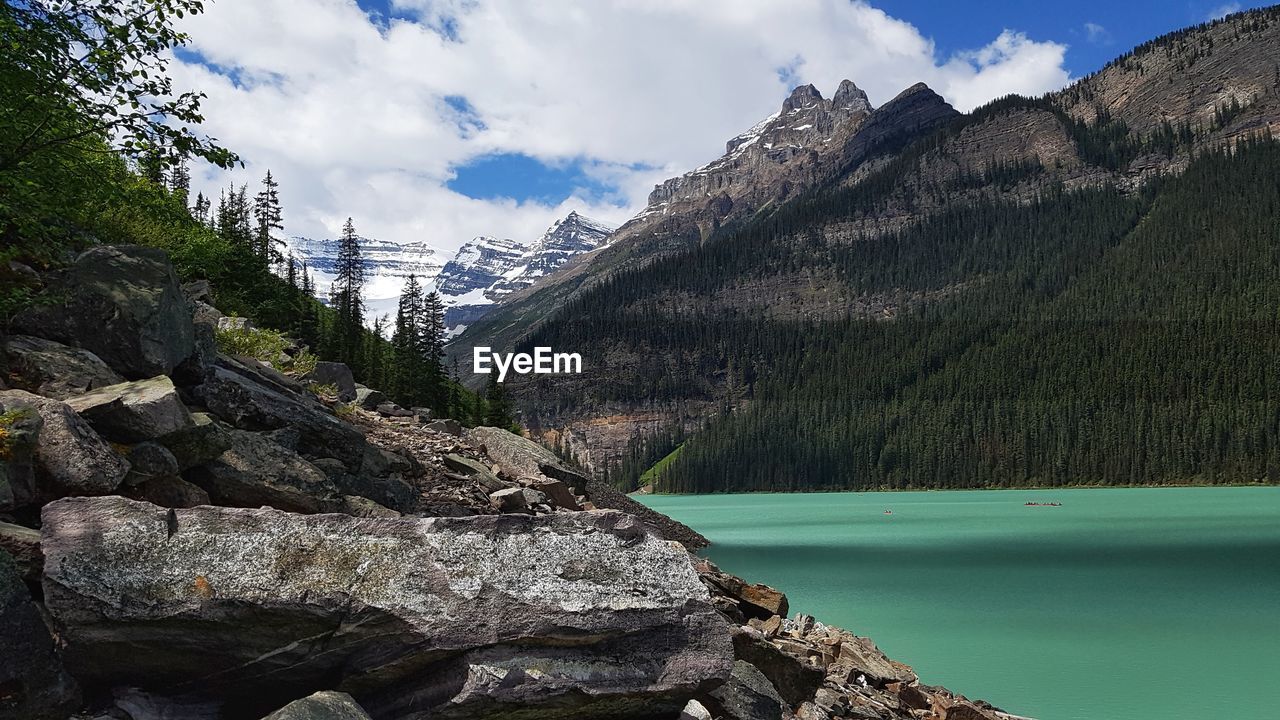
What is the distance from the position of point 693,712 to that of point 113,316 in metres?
9.20

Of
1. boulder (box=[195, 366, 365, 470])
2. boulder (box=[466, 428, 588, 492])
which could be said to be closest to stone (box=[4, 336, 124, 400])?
boulder (box=[195, 366, 365, 470])

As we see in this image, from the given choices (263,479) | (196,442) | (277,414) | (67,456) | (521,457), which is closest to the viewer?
(67,456)

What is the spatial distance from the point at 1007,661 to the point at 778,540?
48.5m

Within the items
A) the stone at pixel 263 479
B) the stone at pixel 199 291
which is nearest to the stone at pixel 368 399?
the stone at pixel 199 291

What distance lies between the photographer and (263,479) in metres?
11.2

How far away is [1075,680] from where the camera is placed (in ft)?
86.0

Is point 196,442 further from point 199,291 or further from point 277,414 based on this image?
point 199,291

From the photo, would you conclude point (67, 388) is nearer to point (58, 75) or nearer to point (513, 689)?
point (58, 75)

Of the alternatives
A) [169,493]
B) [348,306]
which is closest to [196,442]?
[169,493]

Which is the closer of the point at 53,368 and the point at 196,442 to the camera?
the point at 196,442

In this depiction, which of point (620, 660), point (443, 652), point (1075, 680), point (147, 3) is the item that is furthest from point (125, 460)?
point (1075, 680)

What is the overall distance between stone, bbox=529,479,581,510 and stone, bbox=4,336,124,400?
1025 cm

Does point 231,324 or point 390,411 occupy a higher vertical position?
point 231,324

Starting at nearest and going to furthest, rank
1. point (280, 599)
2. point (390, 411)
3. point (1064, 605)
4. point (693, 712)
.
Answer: point (280, 599), point (693, 712), point (390, 411), point (1064, 605)
